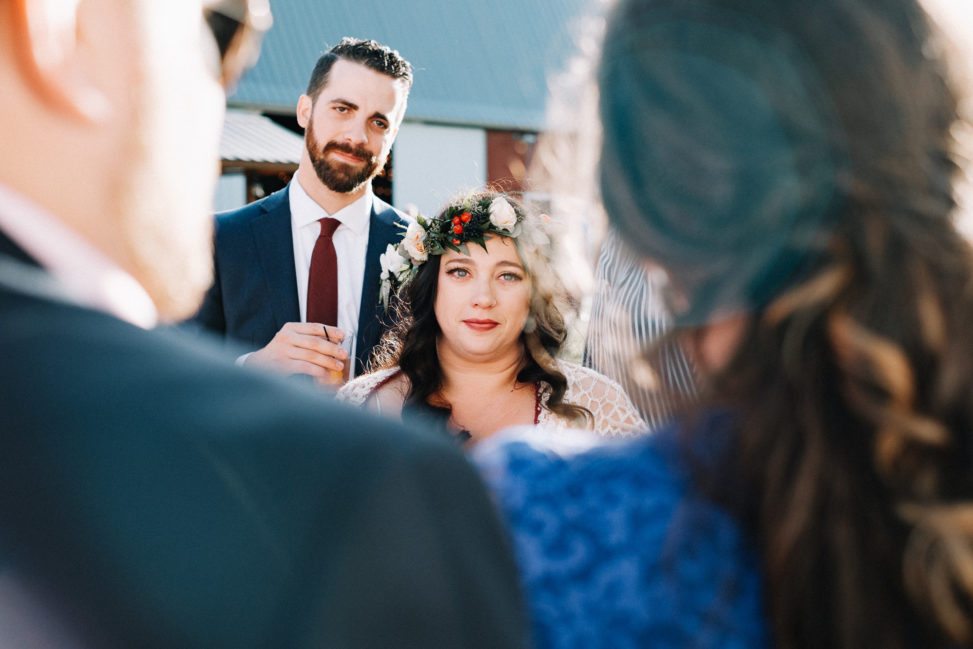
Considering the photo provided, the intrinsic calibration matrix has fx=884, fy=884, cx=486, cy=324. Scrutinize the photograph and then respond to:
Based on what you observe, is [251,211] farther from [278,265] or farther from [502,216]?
[502,216]

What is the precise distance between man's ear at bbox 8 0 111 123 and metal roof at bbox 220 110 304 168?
13.0 metres

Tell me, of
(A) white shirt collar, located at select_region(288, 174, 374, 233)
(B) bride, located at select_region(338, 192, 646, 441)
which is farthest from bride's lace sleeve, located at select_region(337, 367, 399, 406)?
(A) white shirt collar, located at select_region(288, 174, 374, 233)

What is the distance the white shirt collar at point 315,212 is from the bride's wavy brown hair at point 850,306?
3425 millimetres

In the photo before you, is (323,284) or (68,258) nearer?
(68,258)

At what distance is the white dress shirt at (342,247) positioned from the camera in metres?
4.14

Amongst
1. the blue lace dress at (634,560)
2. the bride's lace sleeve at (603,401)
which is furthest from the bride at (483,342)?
the blue lace dress at (634,560)

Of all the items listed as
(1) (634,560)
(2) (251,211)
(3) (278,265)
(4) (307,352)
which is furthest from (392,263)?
(1) (634,560)

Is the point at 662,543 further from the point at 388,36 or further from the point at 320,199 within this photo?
the point at 388,36

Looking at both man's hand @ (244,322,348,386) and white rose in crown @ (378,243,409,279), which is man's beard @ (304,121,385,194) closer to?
white rose in crown @ (378,243,409,279)

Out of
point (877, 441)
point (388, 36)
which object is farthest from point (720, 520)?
point (388, 36)

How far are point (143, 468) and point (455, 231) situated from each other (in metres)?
3.17

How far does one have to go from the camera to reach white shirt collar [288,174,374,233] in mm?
4215

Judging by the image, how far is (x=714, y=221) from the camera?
0.96 metres

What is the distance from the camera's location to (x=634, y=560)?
99 centimetres
